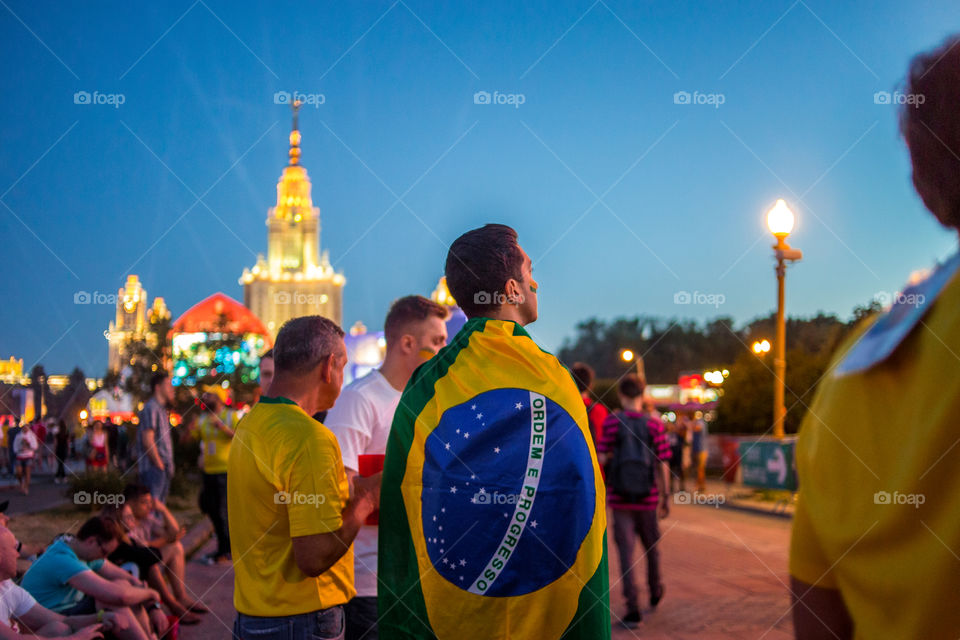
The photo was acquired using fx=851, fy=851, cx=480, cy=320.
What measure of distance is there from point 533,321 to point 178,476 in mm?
18459

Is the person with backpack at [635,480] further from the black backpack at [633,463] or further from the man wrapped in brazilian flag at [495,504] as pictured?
the man wrapped in brazilian flag at [495,504]

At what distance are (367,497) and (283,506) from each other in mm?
279

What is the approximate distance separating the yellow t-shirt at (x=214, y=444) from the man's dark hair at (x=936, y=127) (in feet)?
30.1

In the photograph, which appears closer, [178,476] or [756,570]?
[756,570]

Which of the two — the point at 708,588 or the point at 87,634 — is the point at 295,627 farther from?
the point at 708,588

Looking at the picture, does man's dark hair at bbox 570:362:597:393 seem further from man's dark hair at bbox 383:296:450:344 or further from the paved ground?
man's dark hair at bbox 383:296:450:344

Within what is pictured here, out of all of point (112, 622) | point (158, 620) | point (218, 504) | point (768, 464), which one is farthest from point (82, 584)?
point (768, 464)

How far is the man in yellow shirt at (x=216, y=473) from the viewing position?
32.3ft

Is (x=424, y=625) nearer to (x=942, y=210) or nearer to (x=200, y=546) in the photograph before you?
(x=942, y=210)

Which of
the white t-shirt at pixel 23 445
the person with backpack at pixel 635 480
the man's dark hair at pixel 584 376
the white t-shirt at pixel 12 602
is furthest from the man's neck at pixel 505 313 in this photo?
the white t-shirt at pixel 23 445

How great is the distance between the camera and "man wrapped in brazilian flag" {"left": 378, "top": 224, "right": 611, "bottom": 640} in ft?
7.13

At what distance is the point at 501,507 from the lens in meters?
2.19

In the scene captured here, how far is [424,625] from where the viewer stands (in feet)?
7.48

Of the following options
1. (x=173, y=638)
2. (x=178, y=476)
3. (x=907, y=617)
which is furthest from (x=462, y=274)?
(x=178, y=476)
